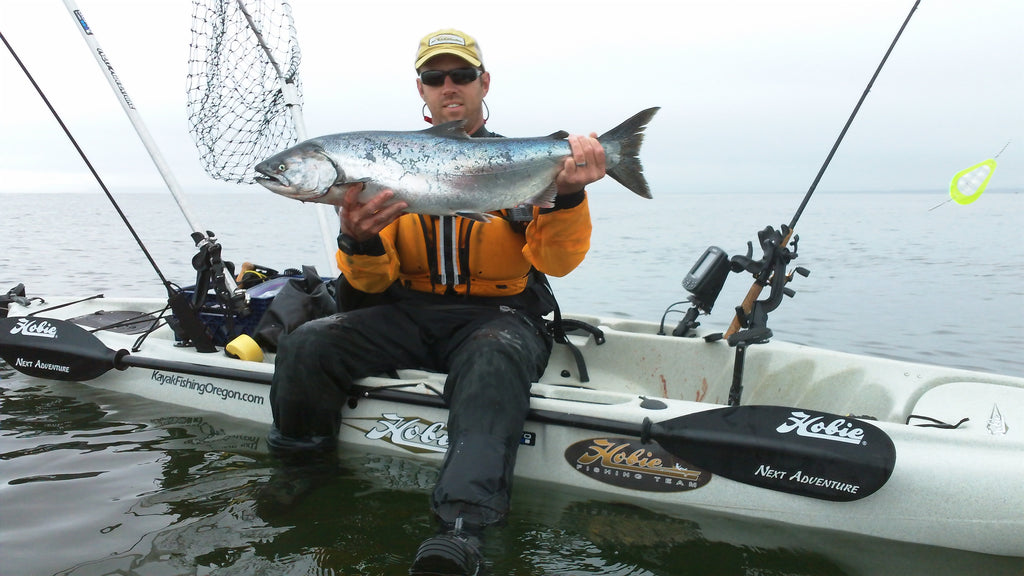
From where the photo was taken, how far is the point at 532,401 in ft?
13.2

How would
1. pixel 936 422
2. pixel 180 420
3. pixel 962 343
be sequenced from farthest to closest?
pixel 962 343 → pixel 180 420 → pixel 936 422

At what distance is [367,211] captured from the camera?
3.31 metres

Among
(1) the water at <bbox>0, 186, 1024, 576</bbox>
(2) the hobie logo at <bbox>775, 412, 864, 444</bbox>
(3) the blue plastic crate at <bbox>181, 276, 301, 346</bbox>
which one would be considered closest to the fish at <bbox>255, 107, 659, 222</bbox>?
(2) the hobie logo at <bbox>775, 412, 864, 444</bbox>

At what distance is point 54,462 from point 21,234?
88.6ft

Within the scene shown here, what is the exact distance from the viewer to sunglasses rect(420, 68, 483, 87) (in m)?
4.05

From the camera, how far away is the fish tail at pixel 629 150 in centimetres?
344

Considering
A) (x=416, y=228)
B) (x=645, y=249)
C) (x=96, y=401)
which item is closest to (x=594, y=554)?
(x=416, y=228)

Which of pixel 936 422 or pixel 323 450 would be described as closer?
pixel 936 422

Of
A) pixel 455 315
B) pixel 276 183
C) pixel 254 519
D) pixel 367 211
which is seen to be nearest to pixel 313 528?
pixel 254 519

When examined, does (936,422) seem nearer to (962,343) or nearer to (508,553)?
(508,553)

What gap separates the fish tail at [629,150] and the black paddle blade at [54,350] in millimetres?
4198

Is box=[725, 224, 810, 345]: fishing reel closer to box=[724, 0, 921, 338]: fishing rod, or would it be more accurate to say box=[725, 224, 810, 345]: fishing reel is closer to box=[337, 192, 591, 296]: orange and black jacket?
box=[724, 0, 921, 338]: fishing rod

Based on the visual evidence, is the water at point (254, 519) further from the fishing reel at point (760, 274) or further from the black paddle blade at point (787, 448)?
the fishing reel at point (760, 274)

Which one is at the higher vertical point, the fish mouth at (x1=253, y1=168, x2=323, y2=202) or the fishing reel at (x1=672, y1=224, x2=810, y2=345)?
the fish mouth at (x1=253, y1=168, x2=323, y2=202)
